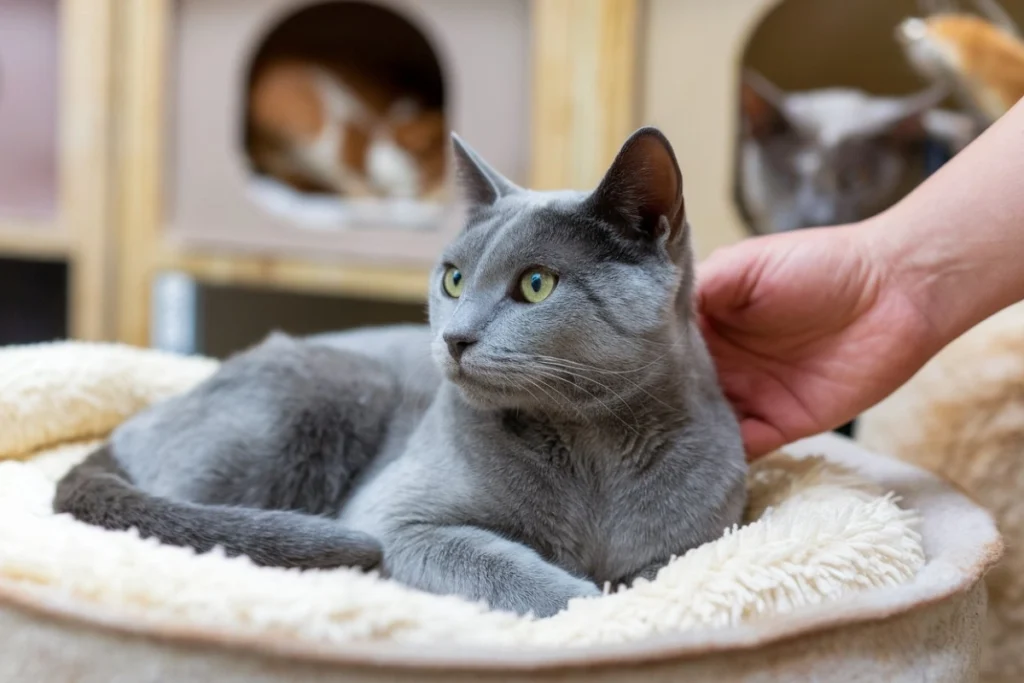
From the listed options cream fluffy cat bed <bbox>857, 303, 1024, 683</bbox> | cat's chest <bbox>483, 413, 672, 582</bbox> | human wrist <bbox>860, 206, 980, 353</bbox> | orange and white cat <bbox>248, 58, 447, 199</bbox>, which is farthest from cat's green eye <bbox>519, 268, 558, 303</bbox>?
orange and white cat <bbox>248, 58, 447, 199</bbox>

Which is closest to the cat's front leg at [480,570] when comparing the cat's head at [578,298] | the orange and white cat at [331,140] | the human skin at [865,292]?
the cat's head at [578,298]

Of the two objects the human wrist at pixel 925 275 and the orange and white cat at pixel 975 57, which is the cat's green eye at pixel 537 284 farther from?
the orange and white cat at pixel 975 57

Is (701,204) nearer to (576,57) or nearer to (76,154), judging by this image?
(576,57)

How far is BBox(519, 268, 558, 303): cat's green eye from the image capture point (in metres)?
0.84

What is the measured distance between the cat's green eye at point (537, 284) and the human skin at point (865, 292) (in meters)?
0.31

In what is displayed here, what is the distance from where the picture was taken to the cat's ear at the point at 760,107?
182 cm

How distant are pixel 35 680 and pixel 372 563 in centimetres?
28

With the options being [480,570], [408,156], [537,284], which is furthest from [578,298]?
[408,156]

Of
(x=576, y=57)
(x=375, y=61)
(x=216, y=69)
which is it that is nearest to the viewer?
(x=576, y=57)

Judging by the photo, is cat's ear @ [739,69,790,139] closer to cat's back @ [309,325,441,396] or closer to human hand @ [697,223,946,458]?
human hand @ [697,223,946,458]

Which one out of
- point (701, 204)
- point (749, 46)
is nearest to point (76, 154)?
point (701, 204)

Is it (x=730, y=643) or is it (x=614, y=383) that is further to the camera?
(x=614, y=383)

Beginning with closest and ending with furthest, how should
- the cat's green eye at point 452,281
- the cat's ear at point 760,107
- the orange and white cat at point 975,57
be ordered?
the cat's green eye at point 452,281 < the orange and white cat at point 975,57 < the cat's ear at point 760,107

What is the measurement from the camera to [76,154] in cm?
202
